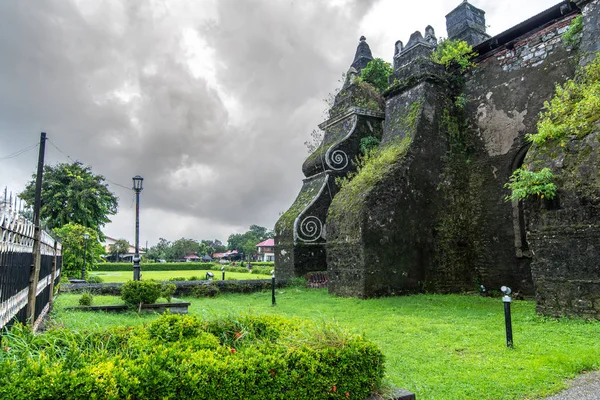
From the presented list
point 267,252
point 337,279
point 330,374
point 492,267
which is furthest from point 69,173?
point 267,252

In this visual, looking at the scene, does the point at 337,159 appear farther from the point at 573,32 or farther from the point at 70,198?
the point at 70,198

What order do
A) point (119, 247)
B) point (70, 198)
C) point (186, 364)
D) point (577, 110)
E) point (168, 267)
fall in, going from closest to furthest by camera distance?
point (186, 364), point (577, 110), point (70, 198), point (168, 267), point (119, 247)

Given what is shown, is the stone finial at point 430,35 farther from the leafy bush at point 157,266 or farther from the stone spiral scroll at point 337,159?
the leafy bush at point 157,266

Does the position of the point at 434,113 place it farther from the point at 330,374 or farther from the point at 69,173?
the point at 69,173

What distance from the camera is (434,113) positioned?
39.0ft

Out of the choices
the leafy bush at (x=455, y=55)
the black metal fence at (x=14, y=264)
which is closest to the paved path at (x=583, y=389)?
the black metal fence at (x=14, y=264)

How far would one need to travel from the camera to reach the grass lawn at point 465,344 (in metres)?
4.01

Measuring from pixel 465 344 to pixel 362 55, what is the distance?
17.2 meters

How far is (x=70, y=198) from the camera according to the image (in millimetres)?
30391

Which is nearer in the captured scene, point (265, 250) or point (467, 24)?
point (467, 24)

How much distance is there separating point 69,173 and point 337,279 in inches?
1130

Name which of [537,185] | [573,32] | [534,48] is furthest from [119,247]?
[537,185]

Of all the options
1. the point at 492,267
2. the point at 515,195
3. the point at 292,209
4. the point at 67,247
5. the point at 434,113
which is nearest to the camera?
the point at 515,195

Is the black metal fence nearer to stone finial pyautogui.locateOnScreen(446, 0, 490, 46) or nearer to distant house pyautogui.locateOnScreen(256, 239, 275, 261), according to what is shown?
stone finial pyautogui.locateOnScreen(446, 0, 490, 46)
